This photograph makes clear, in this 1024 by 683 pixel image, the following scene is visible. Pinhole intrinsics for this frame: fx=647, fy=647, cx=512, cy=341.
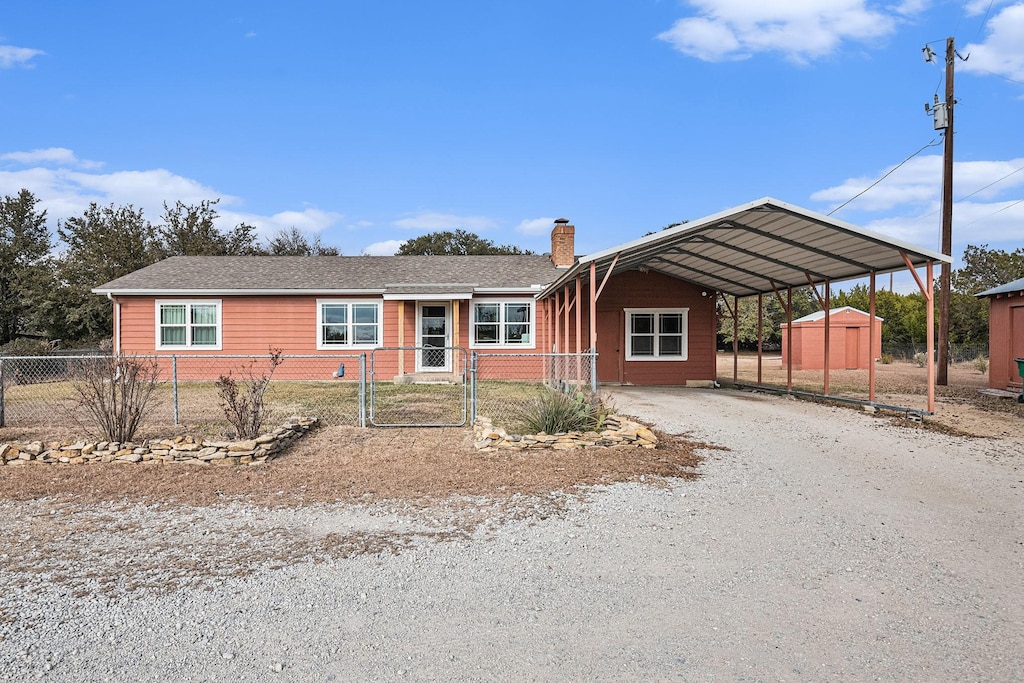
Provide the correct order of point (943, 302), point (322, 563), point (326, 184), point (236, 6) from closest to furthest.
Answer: point (322, 563) < point (236, 6) < point (943, 302) < point (326, 184)

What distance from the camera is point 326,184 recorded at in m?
23.3

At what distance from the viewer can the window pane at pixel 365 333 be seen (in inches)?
715

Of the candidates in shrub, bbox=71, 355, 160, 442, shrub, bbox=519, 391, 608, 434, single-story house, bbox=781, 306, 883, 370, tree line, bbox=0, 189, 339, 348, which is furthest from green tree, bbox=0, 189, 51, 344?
single-story house, bbox=781, 306, 883, 370

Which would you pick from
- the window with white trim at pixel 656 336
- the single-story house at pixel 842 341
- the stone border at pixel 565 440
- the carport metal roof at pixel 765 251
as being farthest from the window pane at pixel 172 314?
the single-story house at pixel 842 341

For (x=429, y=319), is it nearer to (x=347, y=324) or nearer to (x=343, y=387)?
(x=347, y=324)

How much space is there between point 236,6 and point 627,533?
11.4 m

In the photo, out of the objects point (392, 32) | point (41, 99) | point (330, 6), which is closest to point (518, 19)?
point (392, 32)

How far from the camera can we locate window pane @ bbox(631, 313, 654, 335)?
18047 mm

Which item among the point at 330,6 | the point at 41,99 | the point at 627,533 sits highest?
the point at 330,6

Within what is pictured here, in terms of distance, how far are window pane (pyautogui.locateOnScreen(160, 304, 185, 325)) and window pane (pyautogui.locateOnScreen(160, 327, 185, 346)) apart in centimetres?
10

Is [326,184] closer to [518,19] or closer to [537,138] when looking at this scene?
[537,138]

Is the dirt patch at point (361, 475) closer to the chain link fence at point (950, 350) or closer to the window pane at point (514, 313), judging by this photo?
the window pane at point (514, 313)

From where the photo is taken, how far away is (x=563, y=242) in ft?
66.2

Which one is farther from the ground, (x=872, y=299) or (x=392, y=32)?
(x=392, y=32)
